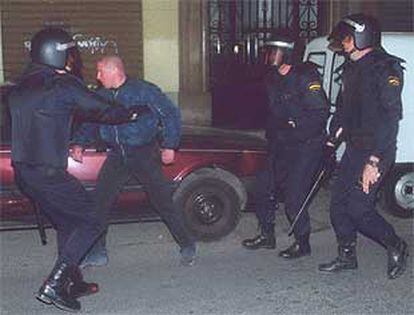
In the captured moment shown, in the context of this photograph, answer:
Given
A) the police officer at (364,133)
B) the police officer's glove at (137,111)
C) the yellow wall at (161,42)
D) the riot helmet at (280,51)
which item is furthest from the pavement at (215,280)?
the yellow wall at (161,42)

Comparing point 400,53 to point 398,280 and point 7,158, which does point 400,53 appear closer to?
point 398,280

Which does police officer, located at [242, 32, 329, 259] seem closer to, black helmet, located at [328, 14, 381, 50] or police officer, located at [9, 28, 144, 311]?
black helmet, located at [328, 14, 381, 50]

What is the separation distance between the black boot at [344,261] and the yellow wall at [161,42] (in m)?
6.70

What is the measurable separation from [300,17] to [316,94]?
7333 mm

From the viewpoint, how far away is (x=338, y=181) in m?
5.07

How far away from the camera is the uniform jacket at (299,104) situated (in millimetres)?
5250

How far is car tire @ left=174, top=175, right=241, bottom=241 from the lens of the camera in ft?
19.5

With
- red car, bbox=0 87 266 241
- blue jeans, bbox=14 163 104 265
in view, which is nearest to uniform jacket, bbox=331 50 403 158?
red car, bbox=0 87 266 241

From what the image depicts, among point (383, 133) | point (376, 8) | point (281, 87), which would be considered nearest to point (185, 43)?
point (376, 8)

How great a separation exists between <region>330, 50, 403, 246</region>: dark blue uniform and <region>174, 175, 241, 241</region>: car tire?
1.20 meters

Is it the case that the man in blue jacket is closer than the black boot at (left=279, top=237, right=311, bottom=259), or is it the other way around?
the man in blue jacket

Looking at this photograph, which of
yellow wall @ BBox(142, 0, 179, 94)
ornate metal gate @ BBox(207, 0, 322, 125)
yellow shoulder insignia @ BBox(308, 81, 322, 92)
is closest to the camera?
yellow shoulder insignia @ BBox(308, 81, 322, 92)

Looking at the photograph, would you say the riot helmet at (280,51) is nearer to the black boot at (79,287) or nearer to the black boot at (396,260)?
the black boot at (396,260)

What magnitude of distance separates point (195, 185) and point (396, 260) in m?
1.80
